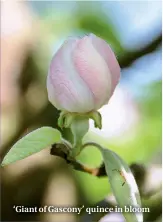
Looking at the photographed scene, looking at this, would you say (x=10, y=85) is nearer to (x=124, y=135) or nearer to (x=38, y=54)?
(x=38, y=54)

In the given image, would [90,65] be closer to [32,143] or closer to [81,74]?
[81,74]

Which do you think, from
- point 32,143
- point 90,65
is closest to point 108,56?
point 90,65

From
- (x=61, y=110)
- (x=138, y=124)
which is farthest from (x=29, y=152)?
(x=138, y=124)

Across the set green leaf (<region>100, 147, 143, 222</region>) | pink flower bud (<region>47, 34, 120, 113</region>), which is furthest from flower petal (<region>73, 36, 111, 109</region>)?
green leaf (<region>100, 147, 143, 222</region>)

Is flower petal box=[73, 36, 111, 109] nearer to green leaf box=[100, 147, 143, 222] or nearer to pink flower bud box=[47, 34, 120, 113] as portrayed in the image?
pink flower bud box=[47, 34, 120, 113]

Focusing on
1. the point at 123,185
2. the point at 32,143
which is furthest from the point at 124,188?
the point at 32,143

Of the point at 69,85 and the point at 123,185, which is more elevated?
the point at 69,85

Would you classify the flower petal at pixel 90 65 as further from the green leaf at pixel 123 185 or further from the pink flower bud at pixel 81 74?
the green leaf at pixel 123 185
